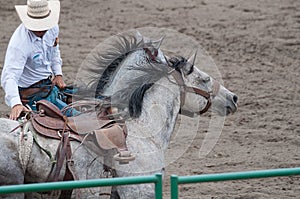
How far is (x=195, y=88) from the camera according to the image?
6.16m

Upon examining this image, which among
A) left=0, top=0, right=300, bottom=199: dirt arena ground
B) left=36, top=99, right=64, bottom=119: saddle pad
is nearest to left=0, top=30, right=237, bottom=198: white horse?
left=36, top=99, right=64, bottom=119: saddle pad

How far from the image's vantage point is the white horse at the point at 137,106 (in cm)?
554

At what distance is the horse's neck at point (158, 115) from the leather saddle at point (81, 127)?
143 millimetres

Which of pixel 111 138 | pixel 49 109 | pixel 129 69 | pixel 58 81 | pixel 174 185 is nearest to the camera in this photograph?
pixel 174 185

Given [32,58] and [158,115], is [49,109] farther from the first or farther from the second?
[158,115]

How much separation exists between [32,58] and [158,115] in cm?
109

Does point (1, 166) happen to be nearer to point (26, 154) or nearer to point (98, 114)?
point (26, 154)

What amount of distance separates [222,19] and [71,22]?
2.27 m

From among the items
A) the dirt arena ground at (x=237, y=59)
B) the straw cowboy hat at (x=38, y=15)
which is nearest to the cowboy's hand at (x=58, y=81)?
the straw cowboy hat at (x=38, y=15)

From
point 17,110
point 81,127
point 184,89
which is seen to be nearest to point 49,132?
point 81,127

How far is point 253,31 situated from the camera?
12000mm

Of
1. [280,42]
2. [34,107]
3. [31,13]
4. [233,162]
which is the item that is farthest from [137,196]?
[280,42]

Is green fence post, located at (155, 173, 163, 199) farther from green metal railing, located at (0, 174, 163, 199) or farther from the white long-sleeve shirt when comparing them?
the white long-sleeve shirt

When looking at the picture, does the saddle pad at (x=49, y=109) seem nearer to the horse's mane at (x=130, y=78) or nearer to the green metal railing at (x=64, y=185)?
the horse's mane at (x=130, y=78)
